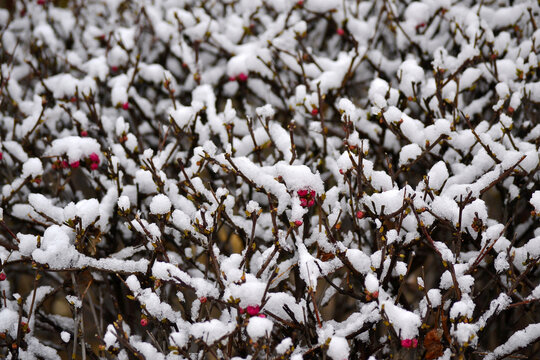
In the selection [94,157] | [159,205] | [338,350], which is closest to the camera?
[338,350]

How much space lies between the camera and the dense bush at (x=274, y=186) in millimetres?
2184

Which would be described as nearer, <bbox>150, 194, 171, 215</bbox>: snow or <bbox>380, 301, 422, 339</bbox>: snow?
<bbox>380, 301, 422, 339</bbox>: snow

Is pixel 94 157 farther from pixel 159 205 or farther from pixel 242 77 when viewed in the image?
pixel 242 77

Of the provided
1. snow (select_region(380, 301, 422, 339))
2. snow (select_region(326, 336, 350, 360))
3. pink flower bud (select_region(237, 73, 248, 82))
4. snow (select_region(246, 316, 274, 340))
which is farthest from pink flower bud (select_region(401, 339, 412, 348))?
pink flower bud (select_region(237, 73, 248, 82))

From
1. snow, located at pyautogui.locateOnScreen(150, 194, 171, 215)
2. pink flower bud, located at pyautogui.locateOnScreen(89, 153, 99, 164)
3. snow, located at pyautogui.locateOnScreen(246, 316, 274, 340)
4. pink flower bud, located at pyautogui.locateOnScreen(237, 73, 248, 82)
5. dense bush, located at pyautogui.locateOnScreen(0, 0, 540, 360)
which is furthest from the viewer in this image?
pink flower bud, located at pyautogui.locateOnScreen(237, 73, 248, 82)

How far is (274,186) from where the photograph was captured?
8.07 ft

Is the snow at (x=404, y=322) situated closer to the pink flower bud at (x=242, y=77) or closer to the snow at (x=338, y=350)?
the snow at (x=338, y=350)

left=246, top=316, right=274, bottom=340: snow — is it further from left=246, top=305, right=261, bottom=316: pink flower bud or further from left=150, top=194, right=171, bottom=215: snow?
left=150, top=194, right=171, bottom=215: snow

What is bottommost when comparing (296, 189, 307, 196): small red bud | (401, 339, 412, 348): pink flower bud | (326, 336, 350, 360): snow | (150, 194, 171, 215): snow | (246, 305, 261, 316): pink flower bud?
(401, 339, 412, 348): pink flower bud

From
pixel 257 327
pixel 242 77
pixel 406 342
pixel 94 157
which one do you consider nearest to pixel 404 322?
pixel 406 342

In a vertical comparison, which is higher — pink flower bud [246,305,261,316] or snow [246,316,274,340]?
pink flower bud [246,305,261,316]

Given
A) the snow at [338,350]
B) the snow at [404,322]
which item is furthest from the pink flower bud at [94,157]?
the snow at [404,322]

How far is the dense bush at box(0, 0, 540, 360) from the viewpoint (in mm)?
2184

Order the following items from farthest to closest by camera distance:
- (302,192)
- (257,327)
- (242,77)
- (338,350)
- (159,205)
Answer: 1. (242,77)
2. (159,205)
3. (302,192)
4. (338,350)
5. (257,327)
